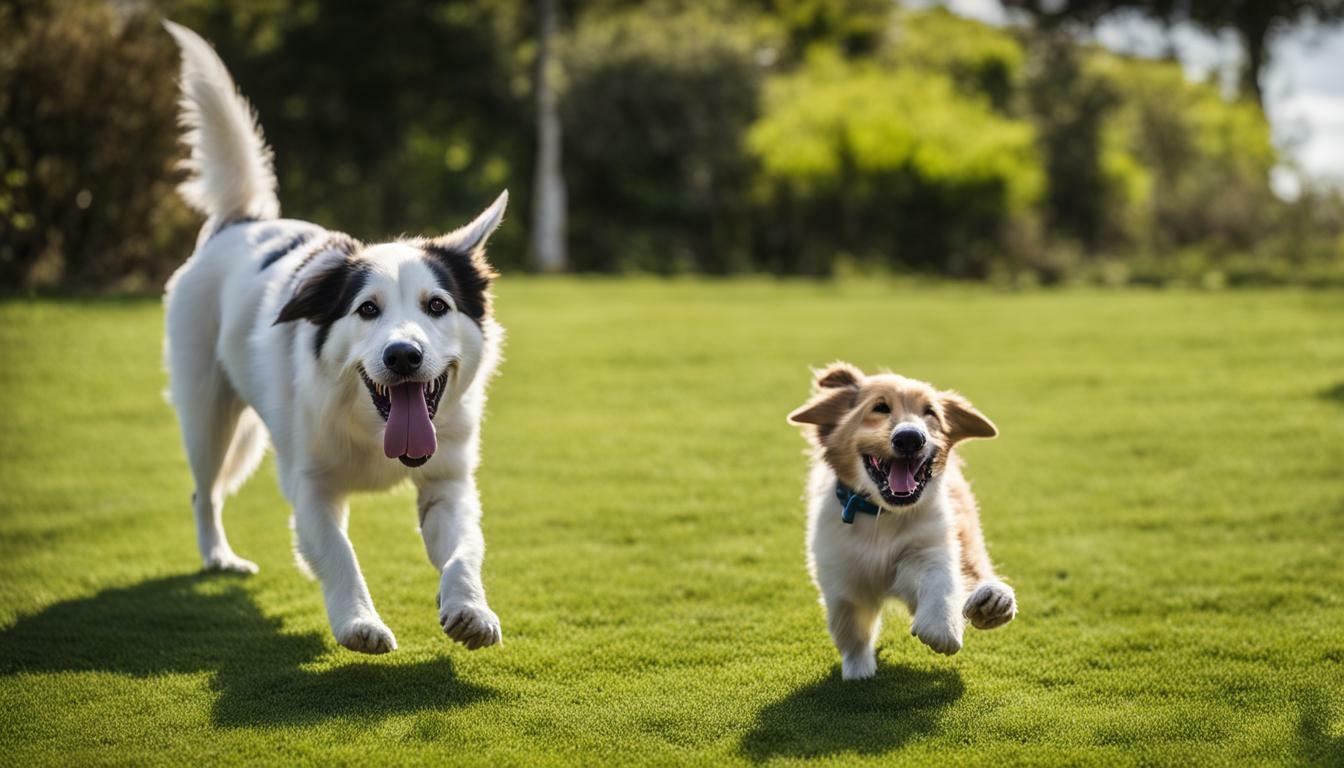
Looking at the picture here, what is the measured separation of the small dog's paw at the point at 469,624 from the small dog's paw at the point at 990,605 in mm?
1632

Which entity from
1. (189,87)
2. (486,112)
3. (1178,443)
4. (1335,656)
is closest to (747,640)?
(1335,656)

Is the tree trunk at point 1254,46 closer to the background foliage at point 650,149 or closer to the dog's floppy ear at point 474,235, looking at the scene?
the background foliage at point 650,149

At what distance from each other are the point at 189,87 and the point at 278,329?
190 centimetres

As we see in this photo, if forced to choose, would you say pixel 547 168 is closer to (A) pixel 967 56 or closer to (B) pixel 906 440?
(A) pixel 967 56

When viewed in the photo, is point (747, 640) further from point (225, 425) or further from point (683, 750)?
point (225, 425)

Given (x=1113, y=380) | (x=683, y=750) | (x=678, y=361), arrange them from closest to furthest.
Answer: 1. (x=683, y=750)
2. (x=1113, y=380)
3. (x=678, y=361)

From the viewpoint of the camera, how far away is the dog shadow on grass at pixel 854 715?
433 cm

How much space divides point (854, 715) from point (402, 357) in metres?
1.98

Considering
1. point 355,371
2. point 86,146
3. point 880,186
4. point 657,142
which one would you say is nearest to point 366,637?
point 355,371

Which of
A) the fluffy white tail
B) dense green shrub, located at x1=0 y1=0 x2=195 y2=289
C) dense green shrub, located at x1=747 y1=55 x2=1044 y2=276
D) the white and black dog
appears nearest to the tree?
dense green shrub, located at x1=747 y1=55 x2=1044 y2=276

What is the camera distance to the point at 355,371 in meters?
5.00

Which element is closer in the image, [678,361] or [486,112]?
[678,361]

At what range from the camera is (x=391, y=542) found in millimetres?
7277

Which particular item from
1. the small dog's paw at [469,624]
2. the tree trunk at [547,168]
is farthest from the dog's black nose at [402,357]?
the tree trunk at [547,168]
